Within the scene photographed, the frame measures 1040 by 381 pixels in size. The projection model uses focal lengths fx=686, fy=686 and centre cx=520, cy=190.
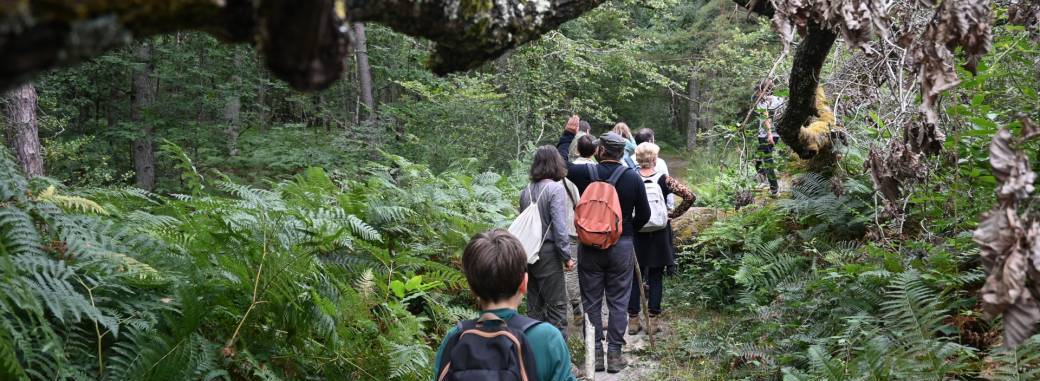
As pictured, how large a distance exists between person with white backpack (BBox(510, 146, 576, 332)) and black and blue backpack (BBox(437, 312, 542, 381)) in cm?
313

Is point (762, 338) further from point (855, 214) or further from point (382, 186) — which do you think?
point (382, 186)

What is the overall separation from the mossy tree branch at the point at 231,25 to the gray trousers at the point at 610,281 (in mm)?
4418

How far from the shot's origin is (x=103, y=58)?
13.9m

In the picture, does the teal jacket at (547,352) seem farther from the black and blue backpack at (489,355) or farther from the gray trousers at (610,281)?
the gray trousers at (610,281)

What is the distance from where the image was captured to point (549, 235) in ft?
19.7

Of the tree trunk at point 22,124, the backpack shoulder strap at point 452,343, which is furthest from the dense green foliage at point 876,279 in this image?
the tree trunk at point 22,124

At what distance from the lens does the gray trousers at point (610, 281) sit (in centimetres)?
615

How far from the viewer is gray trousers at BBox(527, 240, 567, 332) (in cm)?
604

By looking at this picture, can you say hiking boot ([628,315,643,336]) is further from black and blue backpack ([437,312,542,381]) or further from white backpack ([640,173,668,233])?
black and blue backpack ([437,312,542,381])

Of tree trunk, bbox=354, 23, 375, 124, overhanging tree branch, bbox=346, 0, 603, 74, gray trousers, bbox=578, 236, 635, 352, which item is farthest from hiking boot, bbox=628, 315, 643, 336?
tree trunk, bbox=354, 23, 375, 124

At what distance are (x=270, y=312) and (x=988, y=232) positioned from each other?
339 centimetres

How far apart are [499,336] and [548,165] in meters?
3.44

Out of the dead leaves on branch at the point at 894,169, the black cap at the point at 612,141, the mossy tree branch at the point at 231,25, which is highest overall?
the mossy tree branch at the point at 231,25

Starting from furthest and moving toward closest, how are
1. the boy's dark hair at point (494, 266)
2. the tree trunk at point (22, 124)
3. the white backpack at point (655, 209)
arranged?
the tree trunk at point (22, 124) < the white backpack at point (655, 209) < the boy's dark hair at point (494, 266)
